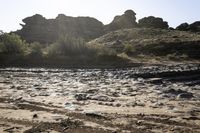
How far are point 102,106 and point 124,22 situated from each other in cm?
5816

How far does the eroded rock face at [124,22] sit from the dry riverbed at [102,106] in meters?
50.5

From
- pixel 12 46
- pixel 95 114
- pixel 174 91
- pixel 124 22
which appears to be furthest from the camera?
pixel 124 22

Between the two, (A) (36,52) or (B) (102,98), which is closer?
(B) (102,98)

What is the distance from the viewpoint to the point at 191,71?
2347cm

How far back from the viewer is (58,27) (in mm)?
69312

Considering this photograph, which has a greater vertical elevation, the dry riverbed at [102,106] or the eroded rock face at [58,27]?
the eroded rock face at [58,27]

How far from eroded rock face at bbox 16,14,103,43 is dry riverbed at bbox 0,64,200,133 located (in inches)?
1877

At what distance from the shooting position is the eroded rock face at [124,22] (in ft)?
229

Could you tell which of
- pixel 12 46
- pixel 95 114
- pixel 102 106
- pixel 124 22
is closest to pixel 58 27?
pixel 124 22

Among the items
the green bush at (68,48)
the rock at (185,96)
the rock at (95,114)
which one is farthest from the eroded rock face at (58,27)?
the rock at (95,114)

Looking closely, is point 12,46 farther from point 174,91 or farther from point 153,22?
point 153,22

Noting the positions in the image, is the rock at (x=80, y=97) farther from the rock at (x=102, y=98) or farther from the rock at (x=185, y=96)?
the rock at (x=185, y=96)

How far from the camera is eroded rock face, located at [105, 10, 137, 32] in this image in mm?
69938

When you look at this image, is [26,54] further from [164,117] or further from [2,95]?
[164,117]
